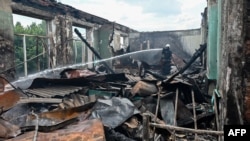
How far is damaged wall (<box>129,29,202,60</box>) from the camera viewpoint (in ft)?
65.5

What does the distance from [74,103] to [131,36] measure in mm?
15586

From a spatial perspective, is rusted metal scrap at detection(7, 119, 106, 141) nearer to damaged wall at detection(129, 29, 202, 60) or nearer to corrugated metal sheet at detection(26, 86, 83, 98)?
corrugated metal sheet at detection(26, 86, 83, 98)

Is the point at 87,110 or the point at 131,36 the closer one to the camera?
the point at 87,110

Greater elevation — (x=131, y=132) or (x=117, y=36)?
(x=117, y=36)

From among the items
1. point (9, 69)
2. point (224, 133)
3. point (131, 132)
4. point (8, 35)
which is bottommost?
point (131, 132)

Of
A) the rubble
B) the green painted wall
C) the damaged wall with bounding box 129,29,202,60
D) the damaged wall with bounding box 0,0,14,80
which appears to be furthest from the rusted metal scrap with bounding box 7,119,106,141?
the damaged wall with bounding box 129,29,202,60

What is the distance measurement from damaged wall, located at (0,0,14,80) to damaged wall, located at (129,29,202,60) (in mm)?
13470

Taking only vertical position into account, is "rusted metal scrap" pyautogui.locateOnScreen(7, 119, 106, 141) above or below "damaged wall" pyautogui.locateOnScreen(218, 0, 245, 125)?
below

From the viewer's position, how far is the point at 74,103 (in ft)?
15.2

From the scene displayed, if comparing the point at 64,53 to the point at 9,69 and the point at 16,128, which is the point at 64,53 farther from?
the point at 16,128

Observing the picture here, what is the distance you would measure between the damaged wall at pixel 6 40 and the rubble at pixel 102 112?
1.11 m

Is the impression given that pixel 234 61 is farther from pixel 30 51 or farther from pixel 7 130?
pixel 30 51

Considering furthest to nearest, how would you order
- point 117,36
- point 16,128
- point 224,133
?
point 117,36, point 16,128, point 224,133

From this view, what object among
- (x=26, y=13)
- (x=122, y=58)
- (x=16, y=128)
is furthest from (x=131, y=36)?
(x=16, y=128)
